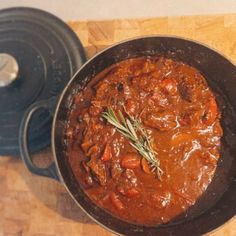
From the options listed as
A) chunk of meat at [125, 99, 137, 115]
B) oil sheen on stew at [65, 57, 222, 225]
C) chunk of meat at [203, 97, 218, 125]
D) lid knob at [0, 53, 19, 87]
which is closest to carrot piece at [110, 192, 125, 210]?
oil sheen on stew at [65, 57, 222, 225]

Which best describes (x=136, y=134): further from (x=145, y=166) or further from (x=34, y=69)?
(x=34, y=69)

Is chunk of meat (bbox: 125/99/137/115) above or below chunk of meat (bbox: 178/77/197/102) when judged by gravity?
below

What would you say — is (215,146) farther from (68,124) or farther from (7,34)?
(7,34)

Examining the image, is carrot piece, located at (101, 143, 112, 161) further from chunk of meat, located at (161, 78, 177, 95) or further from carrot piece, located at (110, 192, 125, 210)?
chunk of meat, located at (161, 78, 177, 95)

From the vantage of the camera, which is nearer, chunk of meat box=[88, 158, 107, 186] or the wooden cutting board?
chunk of meat box=[88, 158, 107, 186]

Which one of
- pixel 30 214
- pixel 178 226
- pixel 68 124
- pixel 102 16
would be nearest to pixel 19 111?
Answer: pixel 68 124

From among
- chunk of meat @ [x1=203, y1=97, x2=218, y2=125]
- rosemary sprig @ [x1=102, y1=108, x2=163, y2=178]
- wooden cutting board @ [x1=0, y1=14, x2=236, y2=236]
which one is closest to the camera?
rosemary sprig @ [x1=102, y1=108, x2=163, y2=178]

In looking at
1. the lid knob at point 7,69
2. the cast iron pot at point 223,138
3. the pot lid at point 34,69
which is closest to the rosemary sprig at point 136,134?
the cast iron pot at point 223,138
